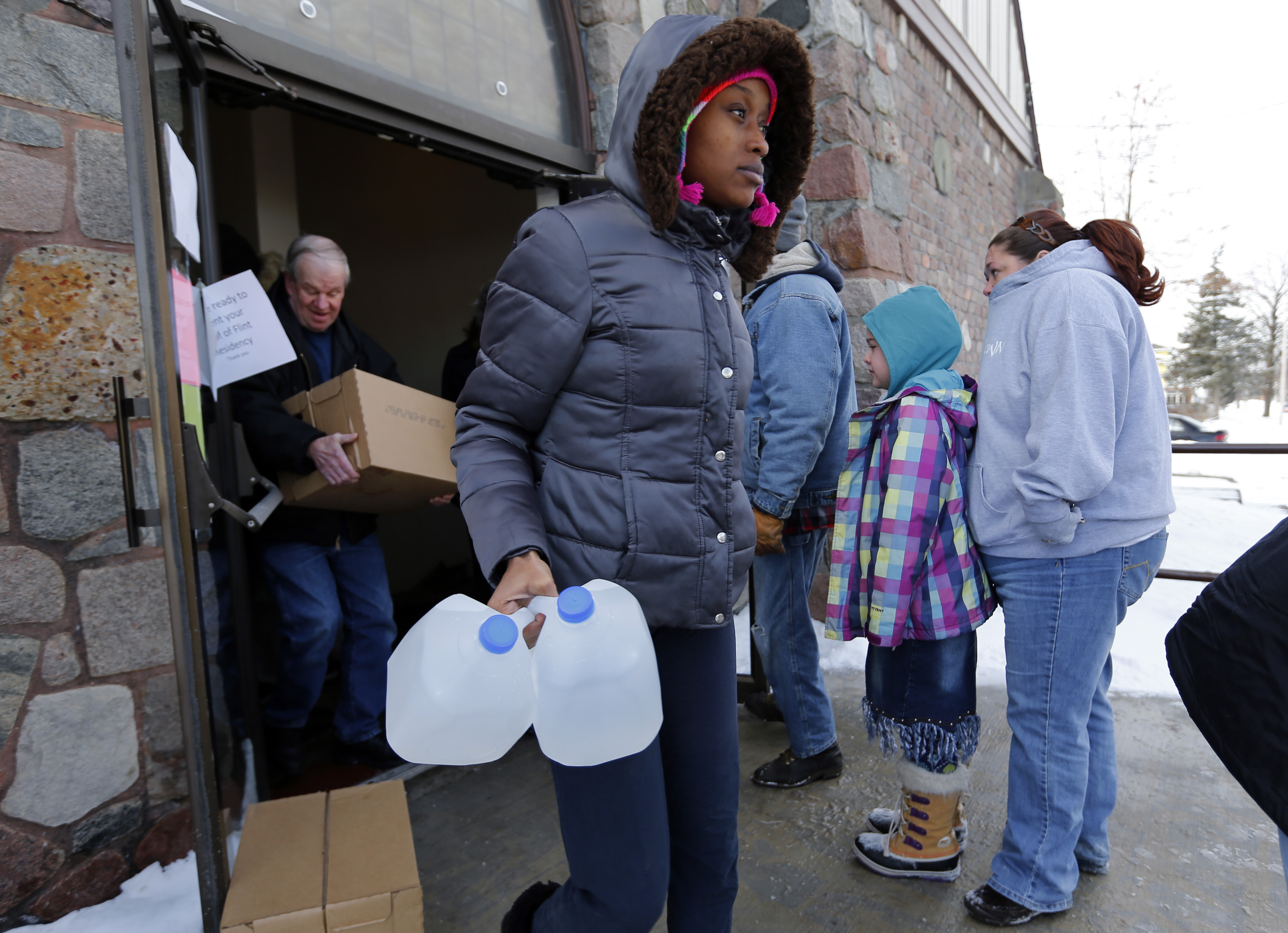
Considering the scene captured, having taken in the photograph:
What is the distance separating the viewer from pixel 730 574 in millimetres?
1305

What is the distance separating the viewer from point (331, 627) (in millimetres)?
2633

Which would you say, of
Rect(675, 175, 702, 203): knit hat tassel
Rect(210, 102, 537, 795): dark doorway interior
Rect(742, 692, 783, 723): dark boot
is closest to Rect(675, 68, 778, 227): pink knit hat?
Rect(675, 175, 702, 203): knit hat tassel

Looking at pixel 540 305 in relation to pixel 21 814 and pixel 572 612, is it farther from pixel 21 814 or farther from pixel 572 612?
pixel 21 814

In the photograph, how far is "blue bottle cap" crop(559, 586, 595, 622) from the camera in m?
0.95

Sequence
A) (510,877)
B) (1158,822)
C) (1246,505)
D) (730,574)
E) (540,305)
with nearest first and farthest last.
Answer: (540,305) < (730,574) < (510,877) < (1158,822) < (1246,505)

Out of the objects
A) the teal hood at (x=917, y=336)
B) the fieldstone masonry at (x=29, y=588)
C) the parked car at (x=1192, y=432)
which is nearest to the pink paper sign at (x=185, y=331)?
the fieldstone masonry at (x=29, y=588)

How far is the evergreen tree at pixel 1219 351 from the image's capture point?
31.3m

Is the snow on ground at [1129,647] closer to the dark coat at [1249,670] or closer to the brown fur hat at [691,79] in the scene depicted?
the dark coat at [1249,670]

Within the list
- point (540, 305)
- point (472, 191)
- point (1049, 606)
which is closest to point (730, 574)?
point (540, 305)

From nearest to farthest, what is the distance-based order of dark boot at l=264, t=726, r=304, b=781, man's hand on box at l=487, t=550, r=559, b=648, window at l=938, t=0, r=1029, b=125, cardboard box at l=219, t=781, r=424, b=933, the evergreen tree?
man's hand on box at l=487, t=550, r=559, b=648
cardboard box at l=219, t=781, r=424, b=933
dark boot at l=264, t=726, r=304, b=781
window at l=938, t=0, r=1029, b=125
the evergreen tree

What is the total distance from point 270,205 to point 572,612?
12.2 feet

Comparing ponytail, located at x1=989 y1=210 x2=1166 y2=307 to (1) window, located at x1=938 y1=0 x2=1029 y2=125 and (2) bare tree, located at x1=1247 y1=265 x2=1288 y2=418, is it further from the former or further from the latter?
(2) bare tree, located at x1=1247 y1=265 x2=1288 y2=418

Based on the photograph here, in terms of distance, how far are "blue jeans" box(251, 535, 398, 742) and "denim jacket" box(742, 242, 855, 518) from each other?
1.44 m

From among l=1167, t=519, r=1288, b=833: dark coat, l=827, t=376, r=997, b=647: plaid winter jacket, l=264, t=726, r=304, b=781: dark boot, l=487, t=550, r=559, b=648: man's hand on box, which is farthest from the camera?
l=264, t=726, r=304, b=781: dark boot
